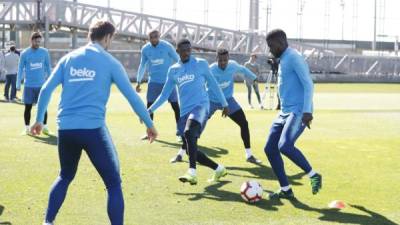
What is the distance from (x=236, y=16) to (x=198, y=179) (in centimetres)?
5591

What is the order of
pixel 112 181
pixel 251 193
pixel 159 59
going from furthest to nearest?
pixel 159 59 < pixel 251 193 < pixel 112 181

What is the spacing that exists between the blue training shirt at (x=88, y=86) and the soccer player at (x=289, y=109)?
2508mm

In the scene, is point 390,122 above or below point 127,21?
below

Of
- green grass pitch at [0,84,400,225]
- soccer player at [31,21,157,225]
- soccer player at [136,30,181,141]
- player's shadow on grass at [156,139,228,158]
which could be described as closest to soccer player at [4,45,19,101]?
green grass pitch at [0,84,400,225]

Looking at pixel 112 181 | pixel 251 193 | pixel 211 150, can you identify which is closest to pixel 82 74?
pixel 112 181

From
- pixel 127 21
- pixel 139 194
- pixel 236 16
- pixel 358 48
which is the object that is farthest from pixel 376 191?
pixel 358 48

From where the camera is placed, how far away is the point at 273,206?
784 centimetres

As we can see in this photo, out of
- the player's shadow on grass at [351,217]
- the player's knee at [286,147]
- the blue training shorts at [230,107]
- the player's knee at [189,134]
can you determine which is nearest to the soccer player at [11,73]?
the blue training shorts at [230,107]

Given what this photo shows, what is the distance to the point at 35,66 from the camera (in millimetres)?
14344

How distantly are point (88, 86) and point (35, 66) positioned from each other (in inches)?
346

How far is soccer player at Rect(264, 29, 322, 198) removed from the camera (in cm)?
795

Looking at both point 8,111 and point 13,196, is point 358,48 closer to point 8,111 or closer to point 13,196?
point 8,111

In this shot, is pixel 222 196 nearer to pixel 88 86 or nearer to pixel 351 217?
pixel 351 217

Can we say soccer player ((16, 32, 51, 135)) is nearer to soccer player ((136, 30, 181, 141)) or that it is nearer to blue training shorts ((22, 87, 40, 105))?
blue training shorts ((22, 87, 40, 105))
